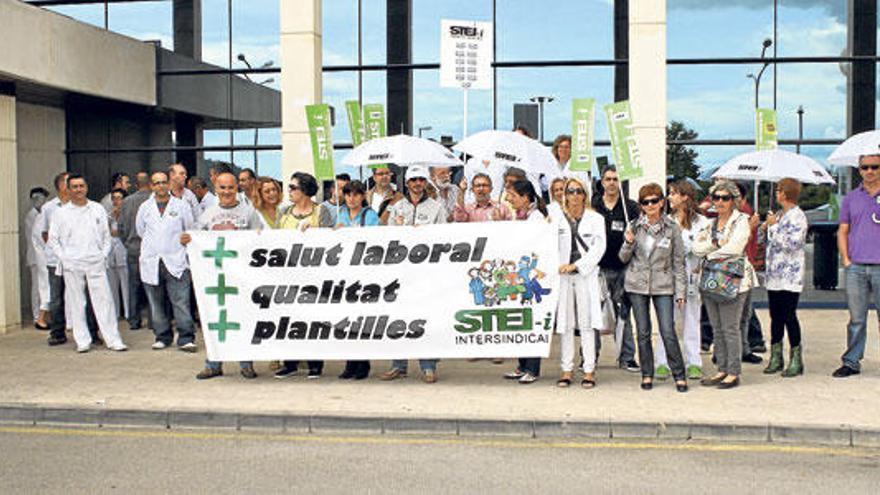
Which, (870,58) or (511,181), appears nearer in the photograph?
(511,181)

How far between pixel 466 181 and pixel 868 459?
19.1 ft

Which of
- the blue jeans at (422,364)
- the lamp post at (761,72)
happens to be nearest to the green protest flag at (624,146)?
the blue jeans at (422,364)

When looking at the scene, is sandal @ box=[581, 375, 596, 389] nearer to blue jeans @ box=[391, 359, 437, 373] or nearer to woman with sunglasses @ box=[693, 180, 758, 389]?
woman with sunglasses @ box=[693, 180, 758, 389]

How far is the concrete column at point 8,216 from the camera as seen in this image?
13953 millimetres

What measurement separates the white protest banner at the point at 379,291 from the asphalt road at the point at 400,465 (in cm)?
187

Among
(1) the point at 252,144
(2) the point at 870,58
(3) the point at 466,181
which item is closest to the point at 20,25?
(1) the point at 252,144

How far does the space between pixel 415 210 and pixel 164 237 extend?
331 cm

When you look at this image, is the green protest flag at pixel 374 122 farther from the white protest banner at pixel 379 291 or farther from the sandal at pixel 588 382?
the sandal at pixel 588 382

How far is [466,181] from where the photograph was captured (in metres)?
11.9

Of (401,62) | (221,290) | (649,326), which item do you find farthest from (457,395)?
(401,62)

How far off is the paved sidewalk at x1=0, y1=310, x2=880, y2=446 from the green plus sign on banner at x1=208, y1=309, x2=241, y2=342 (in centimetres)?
44

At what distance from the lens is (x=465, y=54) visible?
12.2m

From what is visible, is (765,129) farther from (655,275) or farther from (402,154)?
(402,154)

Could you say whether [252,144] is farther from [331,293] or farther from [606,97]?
[331,293]
